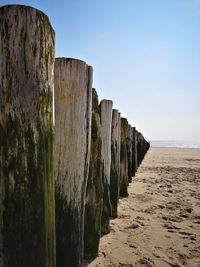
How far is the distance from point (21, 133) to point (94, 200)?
1.47 meters

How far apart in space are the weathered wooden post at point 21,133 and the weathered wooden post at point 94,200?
3.95ft

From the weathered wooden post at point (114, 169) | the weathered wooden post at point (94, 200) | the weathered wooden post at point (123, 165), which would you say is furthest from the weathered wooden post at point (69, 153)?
the weathered wooden post at point (123, 165)

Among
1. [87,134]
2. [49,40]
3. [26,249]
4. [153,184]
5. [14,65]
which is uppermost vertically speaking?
[49,40]

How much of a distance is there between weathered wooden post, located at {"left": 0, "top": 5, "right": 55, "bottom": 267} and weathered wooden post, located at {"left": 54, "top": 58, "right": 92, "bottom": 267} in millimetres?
601

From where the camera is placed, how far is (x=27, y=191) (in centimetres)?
170

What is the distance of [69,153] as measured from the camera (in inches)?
93.1

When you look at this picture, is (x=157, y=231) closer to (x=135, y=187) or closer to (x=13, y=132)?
(x=13, y=132)

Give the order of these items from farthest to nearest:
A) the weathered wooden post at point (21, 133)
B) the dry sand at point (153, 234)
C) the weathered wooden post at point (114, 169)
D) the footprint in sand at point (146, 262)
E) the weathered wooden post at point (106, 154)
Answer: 1. the weathered wooden post at point (114, 169)
2. the weathered wooden post at point (106, 154)
3. the dry sand at point (153, 234)
4. the footprint in sand at point (146, 262)
5. the weathered wooden post at point (21, 133)

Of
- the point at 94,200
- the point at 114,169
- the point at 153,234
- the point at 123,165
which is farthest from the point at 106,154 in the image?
the point at 123,165

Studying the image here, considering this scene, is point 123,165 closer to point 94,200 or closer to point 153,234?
point 153,234

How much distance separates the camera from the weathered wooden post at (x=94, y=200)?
292cm

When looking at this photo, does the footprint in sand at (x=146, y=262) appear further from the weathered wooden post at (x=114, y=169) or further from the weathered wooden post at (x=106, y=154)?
the weathered wooden post at (x=114, y=169)

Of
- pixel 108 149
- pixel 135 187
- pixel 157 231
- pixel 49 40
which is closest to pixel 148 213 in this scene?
pixel 157 231

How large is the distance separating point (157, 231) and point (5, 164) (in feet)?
9.02
